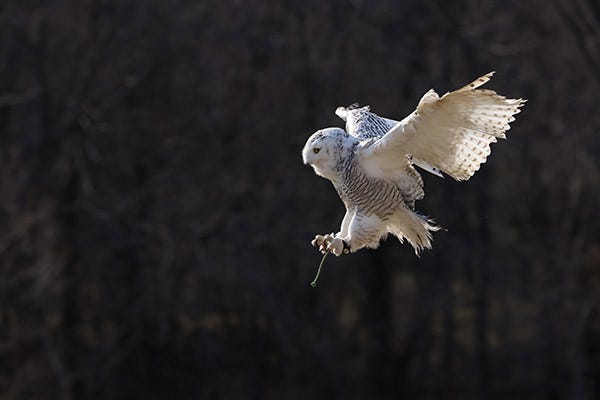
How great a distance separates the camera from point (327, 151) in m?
3.96

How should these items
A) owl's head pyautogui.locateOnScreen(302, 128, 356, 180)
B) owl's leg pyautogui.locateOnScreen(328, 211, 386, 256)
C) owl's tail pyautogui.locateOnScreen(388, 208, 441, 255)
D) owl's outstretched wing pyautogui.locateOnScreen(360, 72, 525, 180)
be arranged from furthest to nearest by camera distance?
owl's tail pyautogui.locateOnScreen(388, 208, 441, 255)
owl's leg pyautogui.locateOnScreen(328, 211, 386, 256)
owl's head pyautogui.locateOnScreen(302, 128, 356, 180)
owl's outstretched wing pyautogui.locateOnScreen(360, 72, 525, 180)

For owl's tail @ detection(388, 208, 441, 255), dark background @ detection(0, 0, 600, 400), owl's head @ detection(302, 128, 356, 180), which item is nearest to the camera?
owl's head @ detection(302, 128, 356, 180)

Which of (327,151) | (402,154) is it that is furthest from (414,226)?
(327,151)

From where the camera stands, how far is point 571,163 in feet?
42.9

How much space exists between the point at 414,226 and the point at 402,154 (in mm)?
521

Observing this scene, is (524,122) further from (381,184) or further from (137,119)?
(381,184)

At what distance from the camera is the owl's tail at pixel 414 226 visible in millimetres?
4414

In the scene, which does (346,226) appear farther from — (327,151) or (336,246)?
(327,151)

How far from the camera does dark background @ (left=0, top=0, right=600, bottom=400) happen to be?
40.6ft

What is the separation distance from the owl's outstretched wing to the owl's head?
0.08m

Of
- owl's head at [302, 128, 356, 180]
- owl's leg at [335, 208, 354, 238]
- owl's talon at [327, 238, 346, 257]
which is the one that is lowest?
owl's talon at [327, 238, 346, 257]

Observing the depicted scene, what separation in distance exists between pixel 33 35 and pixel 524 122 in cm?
582

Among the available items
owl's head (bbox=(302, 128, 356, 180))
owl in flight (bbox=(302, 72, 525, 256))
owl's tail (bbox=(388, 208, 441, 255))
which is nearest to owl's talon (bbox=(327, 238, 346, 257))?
owl in flight (bbox=(302, 72, 525, 256))

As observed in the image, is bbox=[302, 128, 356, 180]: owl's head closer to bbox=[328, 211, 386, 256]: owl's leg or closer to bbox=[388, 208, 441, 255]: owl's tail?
bbox=[328, 211, 386, 256]: owl's leg
